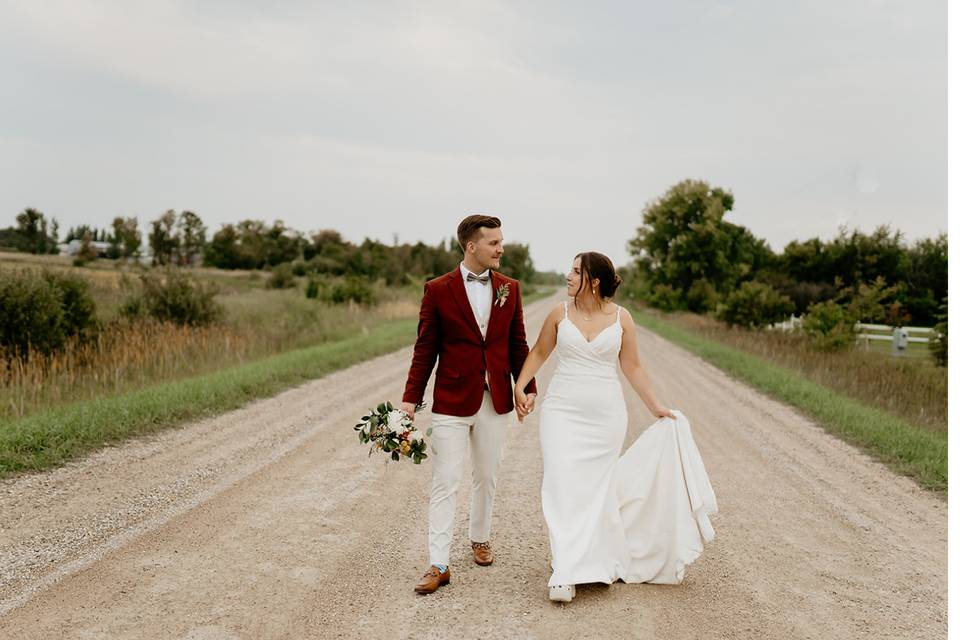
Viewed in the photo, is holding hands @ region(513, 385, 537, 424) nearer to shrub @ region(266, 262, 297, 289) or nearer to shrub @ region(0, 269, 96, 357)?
shrub @ region(0, 269, 96, 357)

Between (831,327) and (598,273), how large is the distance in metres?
18.7

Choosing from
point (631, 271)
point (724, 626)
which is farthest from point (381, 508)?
point (631, 271)

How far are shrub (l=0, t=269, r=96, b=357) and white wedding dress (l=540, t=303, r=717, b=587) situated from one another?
36.2 feet

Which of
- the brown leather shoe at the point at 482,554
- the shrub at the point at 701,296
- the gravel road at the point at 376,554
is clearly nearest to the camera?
the gravel road at the point at 376,554

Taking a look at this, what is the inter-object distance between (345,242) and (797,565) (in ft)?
213

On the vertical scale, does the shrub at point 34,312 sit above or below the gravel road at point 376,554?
above

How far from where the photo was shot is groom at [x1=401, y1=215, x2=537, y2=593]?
15.1 ft

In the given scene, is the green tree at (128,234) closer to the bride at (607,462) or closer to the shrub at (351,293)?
the shrub at (351,293)

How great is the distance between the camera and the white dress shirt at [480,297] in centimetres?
474

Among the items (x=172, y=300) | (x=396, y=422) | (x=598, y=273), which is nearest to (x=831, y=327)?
(x=172, y=300)

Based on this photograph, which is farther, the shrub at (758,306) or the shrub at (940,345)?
the shrub at (758,306)

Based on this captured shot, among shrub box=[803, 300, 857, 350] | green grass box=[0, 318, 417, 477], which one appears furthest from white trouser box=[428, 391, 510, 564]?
shrub box=[803, 300, 857, 350]

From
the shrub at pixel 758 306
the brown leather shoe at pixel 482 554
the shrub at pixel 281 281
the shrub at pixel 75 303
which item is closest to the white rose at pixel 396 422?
the brown leather shoe at pixel 482 554

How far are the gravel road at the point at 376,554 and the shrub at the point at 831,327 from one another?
1313 cm
